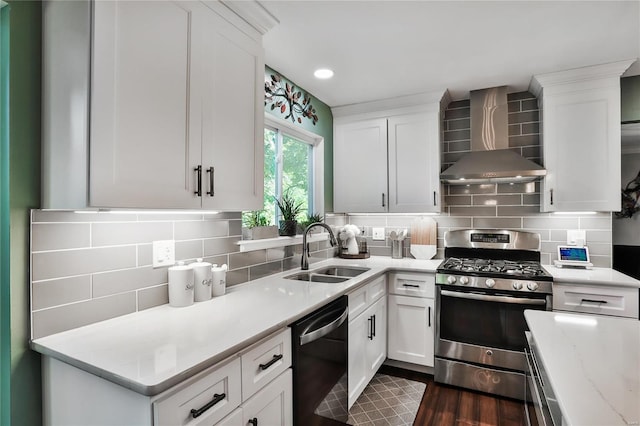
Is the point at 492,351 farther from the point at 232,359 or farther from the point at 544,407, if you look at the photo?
the point at 232,359

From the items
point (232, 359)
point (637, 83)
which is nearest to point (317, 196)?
point (232, 359)

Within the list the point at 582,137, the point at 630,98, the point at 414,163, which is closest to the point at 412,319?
the point at 414,163

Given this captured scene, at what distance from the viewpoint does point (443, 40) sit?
2.05 meters

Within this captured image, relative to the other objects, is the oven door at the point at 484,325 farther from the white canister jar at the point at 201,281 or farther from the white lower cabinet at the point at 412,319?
the white canister jar at the point at 201,281

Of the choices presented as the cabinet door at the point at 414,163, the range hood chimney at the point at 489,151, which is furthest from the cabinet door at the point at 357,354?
the range hood chimney at the point at 489,151

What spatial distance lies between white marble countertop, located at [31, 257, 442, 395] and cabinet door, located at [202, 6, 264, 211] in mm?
483

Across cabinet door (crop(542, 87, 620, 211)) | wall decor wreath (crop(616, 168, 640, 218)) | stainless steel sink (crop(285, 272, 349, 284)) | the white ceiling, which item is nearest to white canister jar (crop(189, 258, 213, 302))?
stainless steel sink (crop(285, 272, 349, 284))

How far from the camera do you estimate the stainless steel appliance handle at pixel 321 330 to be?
151cm

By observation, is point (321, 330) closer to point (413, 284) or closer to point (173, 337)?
point (173, 337)

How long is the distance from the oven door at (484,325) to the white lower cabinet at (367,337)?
0.43 meters

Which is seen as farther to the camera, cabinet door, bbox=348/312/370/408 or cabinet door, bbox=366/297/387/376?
cabinet door, bbox=366/297/387/376

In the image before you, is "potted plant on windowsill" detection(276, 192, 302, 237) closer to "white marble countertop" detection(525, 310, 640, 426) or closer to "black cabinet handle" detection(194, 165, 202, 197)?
"black cabinet handle" detection(194, 165, 202, 197)

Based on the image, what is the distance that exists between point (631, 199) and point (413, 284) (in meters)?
2.55

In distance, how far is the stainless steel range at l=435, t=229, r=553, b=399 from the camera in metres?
2.33
